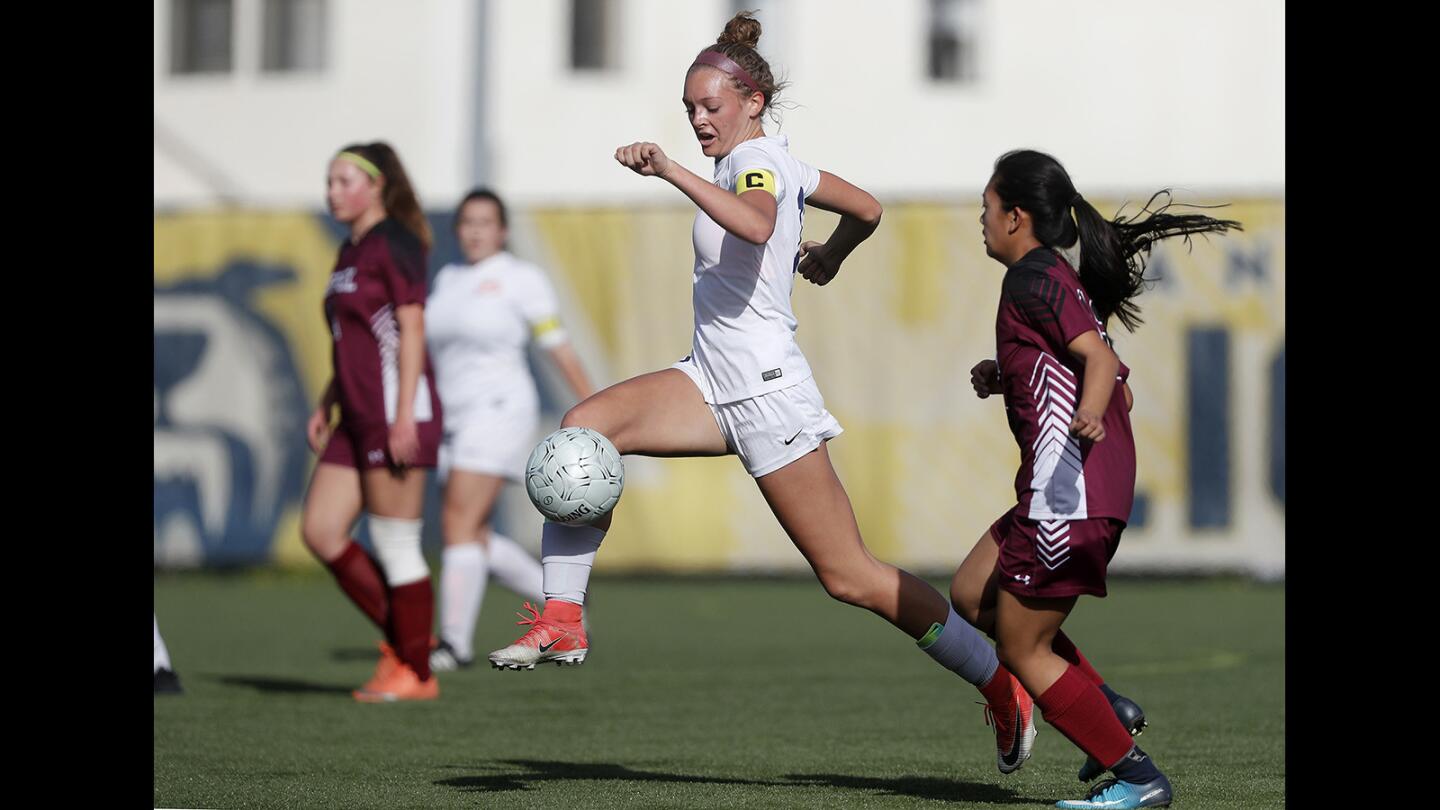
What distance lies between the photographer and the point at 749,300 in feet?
20.5

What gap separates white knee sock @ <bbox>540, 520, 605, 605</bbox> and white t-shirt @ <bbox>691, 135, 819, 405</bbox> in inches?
22.4

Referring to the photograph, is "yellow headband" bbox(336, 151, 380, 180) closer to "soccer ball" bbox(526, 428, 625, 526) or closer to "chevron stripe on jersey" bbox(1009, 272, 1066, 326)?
"soccer ball" bbox(526, 428, 625, 526)

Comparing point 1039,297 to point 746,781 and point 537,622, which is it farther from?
point 746,781

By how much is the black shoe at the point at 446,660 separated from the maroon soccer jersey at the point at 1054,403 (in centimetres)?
500

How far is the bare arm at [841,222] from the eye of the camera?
6379 millimetres

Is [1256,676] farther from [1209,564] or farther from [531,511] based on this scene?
[531,511]

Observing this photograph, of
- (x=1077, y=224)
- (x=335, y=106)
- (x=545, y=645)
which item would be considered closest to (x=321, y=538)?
(x=545, y=645)

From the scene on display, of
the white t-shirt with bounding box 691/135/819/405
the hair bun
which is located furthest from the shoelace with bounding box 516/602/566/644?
the hair bun

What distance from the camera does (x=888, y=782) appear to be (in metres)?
6.43

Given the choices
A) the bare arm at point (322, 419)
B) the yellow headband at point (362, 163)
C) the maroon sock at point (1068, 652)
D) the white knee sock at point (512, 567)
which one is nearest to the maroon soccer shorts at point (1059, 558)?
the maroon sock at point (1068, 652)

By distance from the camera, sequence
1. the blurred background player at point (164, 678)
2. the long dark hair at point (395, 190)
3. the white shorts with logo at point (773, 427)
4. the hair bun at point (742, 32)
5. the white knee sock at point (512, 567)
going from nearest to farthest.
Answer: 1. the white shorts with logo at point (773, 427)
2. the hair bun at point (742, 32)
3. the long dark hair at point (395, 190)
4. the blurred background player at point (164, 678)
5. the white knee sock at point (512, 567)

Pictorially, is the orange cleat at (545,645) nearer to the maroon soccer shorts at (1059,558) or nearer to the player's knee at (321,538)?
the maroon soccer shorts at (1059,558)

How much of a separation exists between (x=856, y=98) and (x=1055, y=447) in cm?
2012
